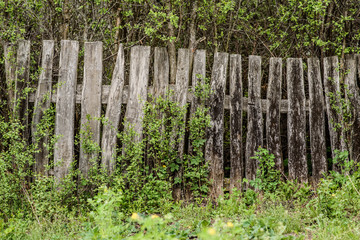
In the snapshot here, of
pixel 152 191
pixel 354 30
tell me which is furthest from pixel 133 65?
pixel 354 30

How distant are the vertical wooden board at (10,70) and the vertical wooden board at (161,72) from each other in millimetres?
1722

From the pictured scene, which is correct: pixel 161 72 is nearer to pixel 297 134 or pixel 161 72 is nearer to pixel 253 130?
pixel 253 130

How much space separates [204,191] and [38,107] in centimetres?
225

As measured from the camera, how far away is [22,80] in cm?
420

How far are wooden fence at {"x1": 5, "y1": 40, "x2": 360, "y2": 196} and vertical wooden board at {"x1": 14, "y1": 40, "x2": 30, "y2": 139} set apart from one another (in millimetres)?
12

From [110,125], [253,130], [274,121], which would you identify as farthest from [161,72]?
[274,121]

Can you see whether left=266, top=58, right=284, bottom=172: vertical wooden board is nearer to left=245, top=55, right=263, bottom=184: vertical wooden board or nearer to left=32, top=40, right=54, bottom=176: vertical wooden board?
left=245, top=55, right=263, bottom=184: vertical wooden board

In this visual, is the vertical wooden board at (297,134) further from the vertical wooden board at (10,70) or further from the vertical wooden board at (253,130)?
the vertical wooden board at (10,70)

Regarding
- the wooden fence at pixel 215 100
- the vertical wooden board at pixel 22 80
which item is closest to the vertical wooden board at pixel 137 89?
the wooden fence at pixel 215 100

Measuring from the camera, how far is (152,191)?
410 centimetres

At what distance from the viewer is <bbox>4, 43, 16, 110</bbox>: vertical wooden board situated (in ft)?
14.0

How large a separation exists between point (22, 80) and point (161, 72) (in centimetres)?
166

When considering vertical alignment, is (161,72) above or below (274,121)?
above

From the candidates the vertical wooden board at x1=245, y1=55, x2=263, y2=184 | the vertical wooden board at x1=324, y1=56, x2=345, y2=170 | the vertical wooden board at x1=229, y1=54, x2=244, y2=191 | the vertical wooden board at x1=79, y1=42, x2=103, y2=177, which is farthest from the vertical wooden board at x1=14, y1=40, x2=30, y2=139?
the vertical wooden board at x1=324, y1=56, x2=345, y2=170
